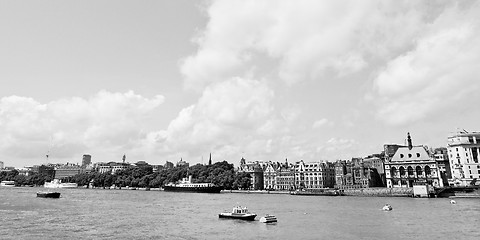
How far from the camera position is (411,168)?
6683 inches

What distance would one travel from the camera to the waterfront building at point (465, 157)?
473 ft

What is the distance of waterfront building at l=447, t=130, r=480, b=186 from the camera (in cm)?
14420

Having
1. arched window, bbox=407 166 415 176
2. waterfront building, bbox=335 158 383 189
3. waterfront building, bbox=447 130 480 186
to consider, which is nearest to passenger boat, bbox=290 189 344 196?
waterfront building, bbox=335 158 383 189

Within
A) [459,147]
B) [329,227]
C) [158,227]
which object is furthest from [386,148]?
[158,227]

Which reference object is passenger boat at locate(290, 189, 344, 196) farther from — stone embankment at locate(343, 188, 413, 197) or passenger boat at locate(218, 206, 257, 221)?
passenger boat at locate(218, 206, 257, 221)

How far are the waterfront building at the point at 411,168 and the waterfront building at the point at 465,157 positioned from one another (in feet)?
38.3

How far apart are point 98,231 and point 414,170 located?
164635 millimetres

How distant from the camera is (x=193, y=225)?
47875 millimetres

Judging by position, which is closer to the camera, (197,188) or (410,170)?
(410,170)

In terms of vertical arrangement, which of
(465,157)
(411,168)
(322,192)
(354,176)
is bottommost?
(322,192)

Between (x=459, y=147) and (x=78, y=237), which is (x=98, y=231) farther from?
(x=459, y=147)

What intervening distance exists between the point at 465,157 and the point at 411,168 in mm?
27107

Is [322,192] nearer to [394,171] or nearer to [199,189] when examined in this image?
[394,171]

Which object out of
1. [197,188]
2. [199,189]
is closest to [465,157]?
[199,189]
